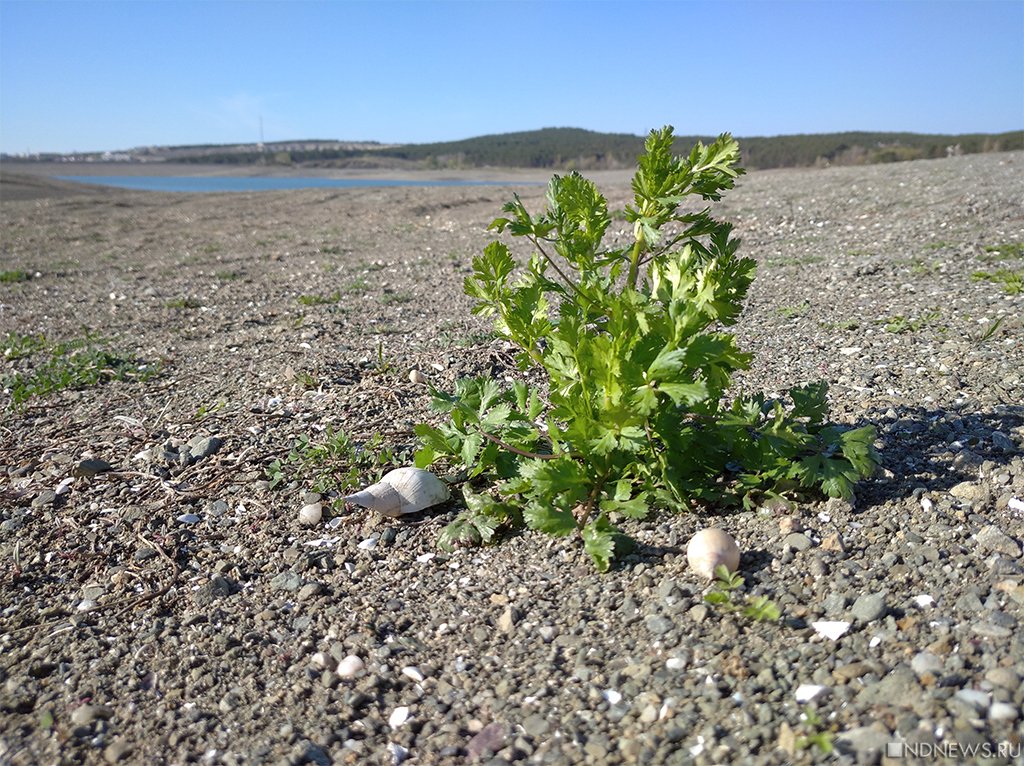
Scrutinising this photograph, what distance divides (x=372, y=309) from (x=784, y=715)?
5718 mm

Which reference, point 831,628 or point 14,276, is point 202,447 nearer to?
point 831,628

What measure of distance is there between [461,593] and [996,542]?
1.72m

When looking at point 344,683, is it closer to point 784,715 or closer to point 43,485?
point 784,715

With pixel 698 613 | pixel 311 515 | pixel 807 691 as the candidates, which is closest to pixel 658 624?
pixel 698 613

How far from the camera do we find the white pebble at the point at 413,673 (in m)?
2.24

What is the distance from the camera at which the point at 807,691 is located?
6.38ft

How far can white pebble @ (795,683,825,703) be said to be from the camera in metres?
1.92

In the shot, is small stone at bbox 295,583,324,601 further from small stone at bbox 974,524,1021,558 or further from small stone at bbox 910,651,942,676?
small stone at bbox 974,524,1021,558

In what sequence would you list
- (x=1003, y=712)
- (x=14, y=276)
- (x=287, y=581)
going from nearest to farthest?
(x=1003, y=712)
(x=287, y=581)
(x=14, y=276)

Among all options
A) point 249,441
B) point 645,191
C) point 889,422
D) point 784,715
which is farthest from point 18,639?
point 889,422

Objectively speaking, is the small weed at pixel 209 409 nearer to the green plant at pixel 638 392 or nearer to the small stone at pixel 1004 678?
the green plant at pixel 638 392

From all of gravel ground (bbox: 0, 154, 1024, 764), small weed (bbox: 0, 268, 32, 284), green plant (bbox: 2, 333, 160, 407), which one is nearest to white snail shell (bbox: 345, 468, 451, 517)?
gravel ground (bbox: 0, 154, 1024, 764)

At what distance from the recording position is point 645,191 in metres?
2.64

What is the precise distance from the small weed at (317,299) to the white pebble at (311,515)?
4.56m
